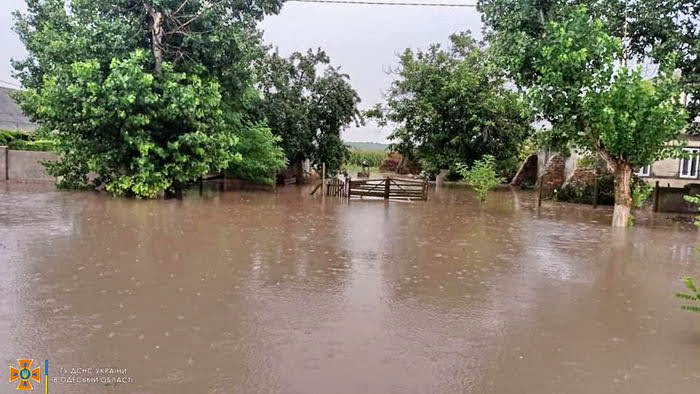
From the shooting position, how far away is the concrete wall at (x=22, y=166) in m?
19.9

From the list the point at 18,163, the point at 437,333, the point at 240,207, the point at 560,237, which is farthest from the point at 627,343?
the point at 18,163

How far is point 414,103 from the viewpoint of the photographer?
2591 centimetres

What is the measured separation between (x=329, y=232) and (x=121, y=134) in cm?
766

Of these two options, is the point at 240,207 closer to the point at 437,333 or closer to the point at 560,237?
the point at 560,237

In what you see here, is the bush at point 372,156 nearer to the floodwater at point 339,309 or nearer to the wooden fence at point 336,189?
the wooden fence at point 336,189

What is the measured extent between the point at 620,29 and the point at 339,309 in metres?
13.6

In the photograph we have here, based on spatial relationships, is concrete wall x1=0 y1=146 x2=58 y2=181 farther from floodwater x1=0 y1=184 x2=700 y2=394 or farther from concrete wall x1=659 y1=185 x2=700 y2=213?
concrete wall x1=659 y1=185 x2=700 y2=213

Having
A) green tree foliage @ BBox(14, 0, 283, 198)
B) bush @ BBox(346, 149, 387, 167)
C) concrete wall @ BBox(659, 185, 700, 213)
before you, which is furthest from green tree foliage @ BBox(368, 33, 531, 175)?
bush @ BBox(346, 149, 387, 167)

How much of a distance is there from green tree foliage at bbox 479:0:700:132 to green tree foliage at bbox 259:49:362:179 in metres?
9.64

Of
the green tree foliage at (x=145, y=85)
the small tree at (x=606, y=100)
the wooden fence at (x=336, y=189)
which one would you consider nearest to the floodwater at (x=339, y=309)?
the small tree at (x=606, y=100)

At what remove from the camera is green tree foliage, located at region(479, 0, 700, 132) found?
44.1ft

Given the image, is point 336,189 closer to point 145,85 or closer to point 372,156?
point 145,85

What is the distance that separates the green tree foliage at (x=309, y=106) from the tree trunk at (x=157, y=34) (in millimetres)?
6826

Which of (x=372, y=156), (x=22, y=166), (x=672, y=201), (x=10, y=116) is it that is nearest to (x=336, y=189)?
(x=672, y=201)
